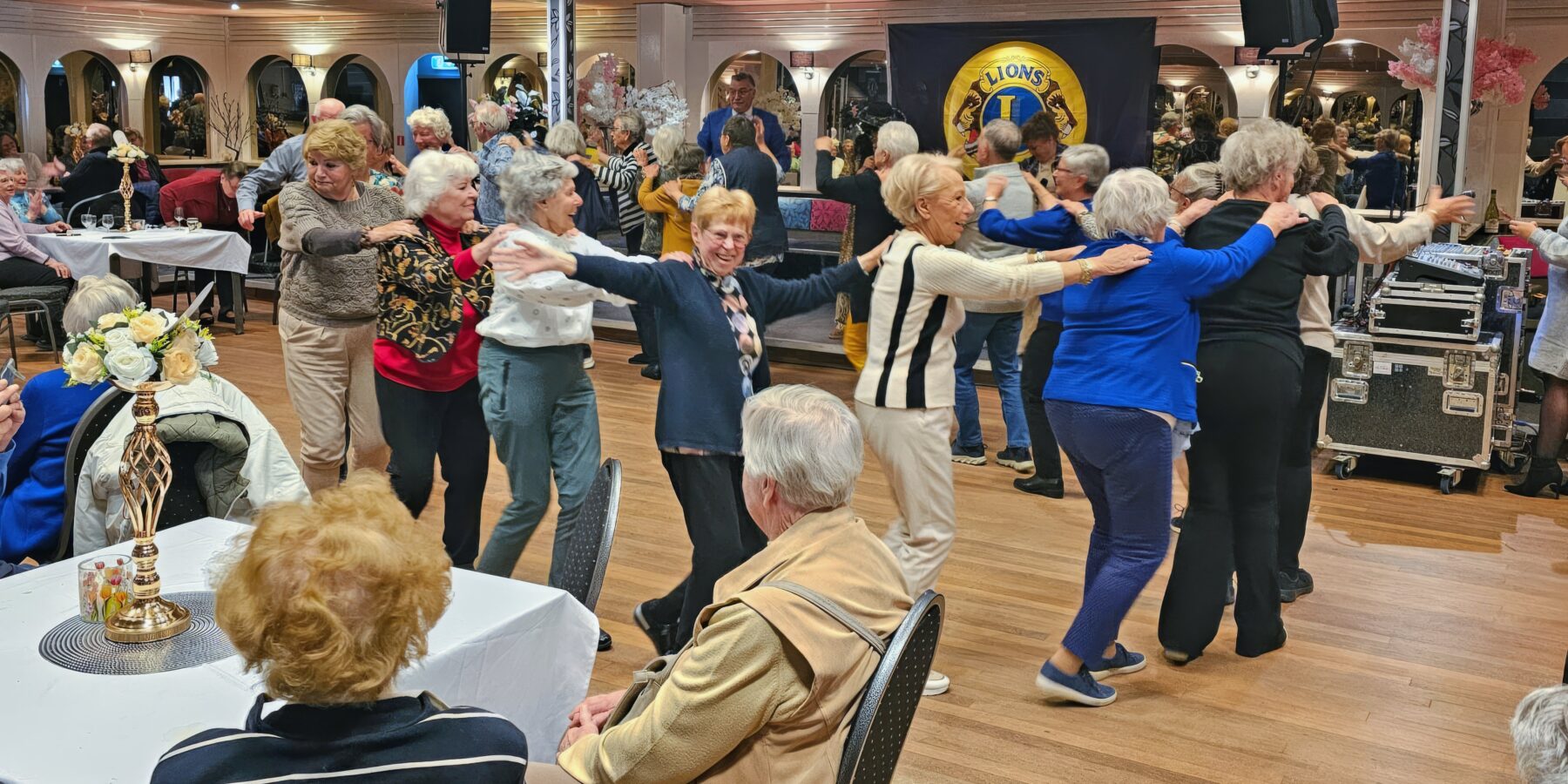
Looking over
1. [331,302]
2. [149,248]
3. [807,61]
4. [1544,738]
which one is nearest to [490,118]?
[149,248]

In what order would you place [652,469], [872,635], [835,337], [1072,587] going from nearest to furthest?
[872,635], [1072,587], [652,469], [835,337]

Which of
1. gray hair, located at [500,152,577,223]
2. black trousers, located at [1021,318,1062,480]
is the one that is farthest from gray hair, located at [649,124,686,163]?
gray hair, located at [500,152,577,223]

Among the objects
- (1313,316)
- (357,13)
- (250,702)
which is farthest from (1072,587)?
(357,13)

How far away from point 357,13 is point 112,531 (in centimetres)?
1606

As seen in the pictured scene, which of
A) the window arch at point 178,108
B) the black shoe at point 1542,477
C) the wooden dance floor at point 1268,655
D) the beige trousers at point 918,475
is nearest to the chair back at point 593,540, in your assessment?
the wooden dance floor at point 1268,655

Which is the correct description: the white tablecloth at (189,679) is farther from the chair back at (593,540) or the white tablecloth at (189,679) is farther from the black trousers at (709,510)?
the black trousers at (709,510)

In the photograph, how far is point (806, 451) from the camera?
84.2 inches

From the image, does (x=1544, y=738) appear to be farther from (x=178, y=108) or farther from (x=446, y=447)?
(x=178, y=108)

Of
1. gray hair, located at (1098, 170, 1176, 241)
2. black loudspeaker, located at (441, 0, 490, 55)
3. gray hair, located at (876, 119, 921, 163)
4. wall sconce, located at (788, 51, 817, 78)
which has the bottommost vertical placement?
gray hair, located at (1098, 170, 1176, 241)

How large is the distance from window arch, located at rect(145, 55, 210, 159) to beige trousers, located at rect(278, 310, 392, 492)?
1574cm

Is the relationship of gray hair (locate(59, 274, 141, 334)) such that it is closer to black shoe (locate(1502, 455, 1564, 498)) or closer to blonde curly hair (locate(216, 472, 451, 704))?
blonde curly hair (locate(216, 472, 451, 704))

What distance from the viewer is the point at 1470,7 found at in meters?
6.70

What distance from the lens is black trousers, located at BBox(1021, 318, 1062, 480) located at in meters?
5.65

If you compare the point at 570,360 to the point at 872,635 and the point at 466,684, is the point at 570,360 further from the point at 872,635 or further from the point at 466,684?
the point at 872,635
